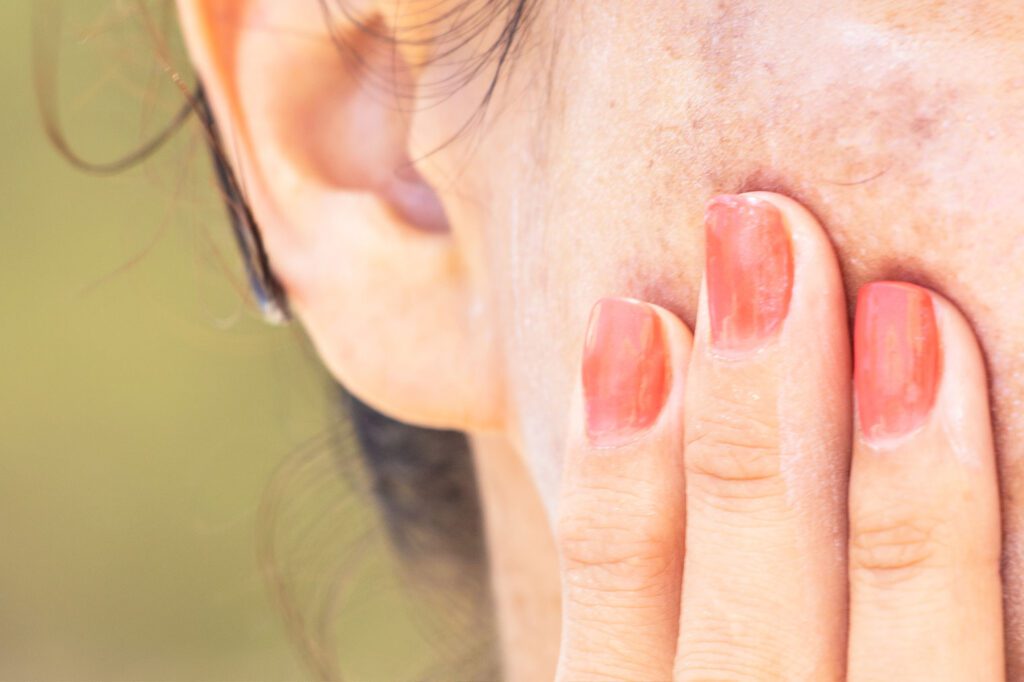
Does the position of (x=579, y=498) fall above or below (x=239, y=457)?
above

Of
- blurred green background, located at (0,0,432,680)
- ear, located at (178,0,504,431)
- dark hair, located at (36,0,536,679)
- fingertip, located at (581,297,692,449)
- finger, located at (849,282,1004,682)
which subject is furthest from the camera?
blurred green background, located at (0,0,432,680)

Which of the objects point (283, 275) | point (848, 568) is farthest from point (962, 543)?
point (283, 275)

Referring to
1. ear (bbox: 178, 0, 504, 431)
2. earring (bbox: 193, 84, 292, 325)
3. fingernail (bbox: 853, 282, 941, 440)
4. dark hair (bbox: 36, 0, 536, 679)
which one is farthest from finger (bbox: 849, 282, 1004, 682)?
dark hair (bbox: 36, 0, 536, 679)

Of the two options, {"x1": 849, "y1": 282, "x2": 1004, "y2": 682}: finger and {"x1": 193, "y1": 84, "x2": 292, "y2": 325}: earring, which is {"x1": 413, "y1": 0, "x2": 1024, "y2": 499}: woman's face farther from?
{"x1": 193, "y1": 84, "x2": 292, "y2": 325}: earring

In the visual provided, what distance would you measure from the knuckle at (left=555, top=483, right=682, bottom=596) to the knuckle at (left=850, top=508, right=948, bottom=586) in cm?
12

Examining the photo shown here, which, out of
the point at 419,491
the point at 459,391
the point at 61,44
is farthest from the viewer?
the point at 61,44

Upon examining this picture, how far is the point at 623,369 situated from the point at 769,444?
101mm

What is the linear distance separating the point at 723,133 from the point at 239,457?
2.66m

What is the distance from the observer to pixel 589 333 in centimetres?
66

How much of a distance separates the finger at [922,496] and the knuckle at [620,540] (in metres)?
0.13

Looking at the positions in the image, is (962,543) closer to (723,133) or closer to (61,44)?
(723,133)

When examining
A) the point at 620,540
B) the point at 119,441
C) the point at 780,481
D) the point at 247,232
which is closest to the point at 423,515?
the point at 247,232

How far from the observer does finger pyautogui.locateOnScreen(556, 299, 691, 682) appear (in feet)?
2.14

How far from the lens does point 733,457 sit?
61 centimetres
